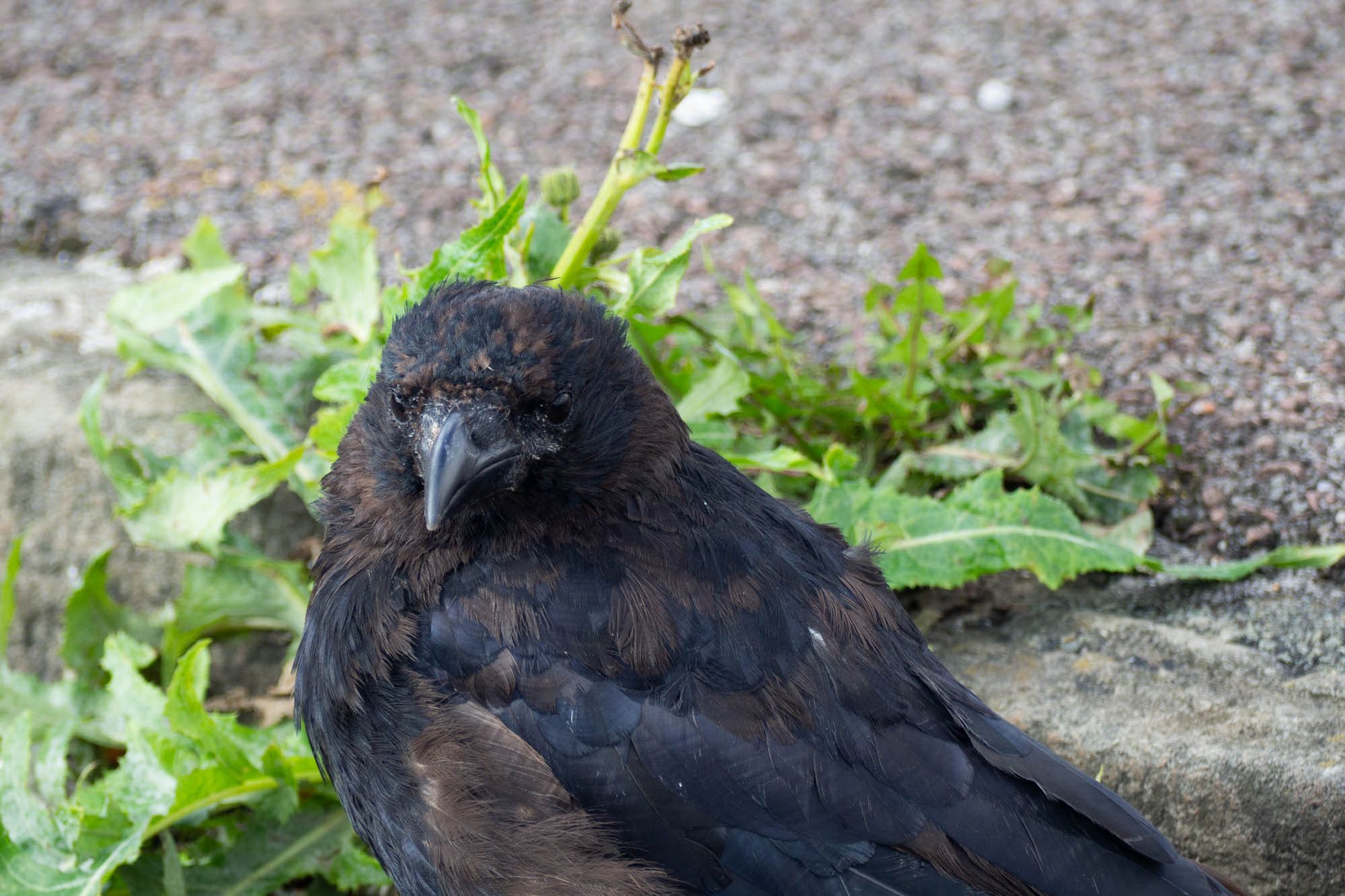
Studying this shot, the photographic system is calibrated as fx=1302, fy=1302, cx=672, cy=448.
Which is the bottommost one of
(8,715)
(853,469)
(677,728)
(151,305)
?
(8,715)

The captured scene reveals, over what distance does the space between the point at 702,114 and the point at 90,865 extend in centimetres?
368

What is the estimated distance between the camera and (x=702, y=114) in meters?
5.38

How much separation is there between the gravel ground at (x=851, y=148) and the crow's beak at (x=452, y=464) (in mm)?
2086

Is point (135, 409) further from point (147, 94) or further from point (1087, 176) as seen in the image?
point (1087, 176)

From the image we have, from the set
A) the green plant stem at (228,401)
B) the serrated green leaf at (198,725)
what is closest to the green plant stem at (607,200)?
the green plant stem at (228,401)

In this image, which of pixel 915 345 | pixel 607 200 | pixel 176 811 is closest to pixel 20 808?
pixel 176 811

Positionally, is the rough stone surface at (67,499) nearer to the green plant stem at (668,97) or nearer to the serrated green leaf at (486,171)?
the serrated green leaf at (486,171)

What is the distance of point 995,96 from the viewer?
530 cm

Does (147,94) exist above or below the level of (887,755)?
above

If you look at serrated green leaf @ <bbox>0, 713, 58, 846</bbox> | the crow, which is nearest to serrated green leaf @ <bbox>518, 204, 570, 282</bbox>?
the crow

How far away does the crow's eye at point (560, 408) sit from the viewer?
7.78ft

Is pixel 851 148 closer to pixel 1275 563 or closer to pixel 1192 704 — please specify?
pixel 1275 563

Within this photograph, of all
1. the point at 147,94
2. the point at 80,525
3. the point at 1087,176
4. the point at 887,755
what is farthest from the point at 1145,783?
the point at 147,94

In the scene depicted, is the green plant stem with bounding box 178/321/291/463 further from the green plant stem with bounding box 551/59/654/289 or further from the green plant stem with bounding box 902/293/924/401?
the green plant stem with bounding box 902/293/924/401
